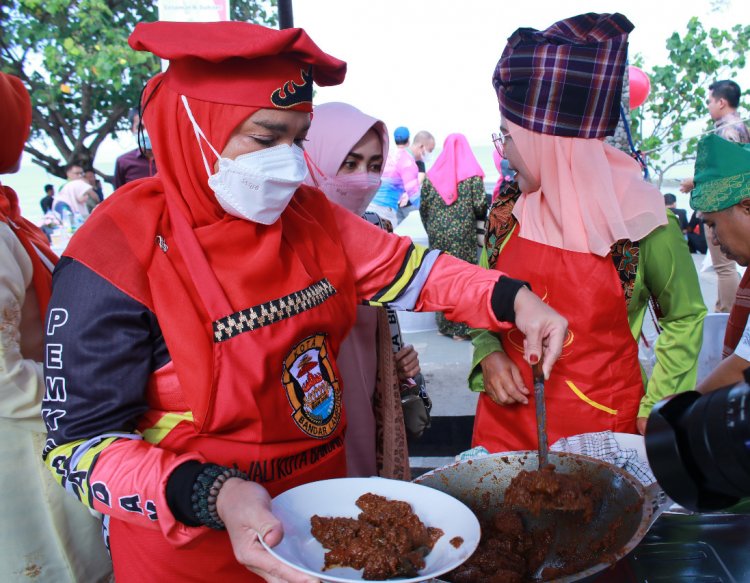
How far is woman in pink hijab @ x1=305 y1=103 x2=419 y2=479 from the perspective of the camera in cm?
200

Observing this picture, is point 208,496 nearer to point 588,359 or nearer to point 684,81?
point 588,359

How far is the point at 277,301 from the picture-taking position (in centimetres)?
132

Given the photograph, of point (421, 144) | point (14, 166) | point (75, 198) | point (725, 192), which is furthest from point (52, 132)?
point (725, 192)

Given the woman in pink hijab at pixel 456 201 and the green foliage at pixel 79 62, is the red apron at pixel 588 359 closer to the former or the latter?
the woman in pink hijab at pixel 456 201

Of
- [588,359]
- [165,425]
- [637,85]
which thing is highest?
[637,85]

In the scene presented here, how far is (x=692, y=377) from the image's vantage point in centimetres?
187

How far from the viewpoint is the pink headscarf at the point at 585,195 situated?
70.3 inches

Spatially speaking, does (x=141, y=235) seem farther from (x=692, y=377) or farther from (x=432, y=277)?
(x=692, y=377)

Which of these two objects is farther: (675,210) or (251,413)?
(675,210)

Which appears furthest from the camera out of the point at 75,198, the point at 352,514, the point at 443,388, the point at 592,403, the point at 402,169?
the point at 75,198

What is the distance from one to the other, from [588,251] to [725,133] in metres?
4.68

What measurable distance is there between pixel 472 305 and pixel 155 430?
0.78m

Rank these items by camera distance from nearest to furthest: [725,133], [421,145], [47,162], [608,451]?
1. [608,451]
2. [725,133]
3. [421,145]
4. [47,162]

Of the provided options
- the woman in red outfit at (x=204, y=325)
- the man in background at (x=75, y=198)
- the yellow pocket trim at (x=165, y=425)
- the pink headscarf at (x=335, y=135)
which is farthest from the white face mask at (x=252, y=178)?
the man in background at (x=75, y=198)
